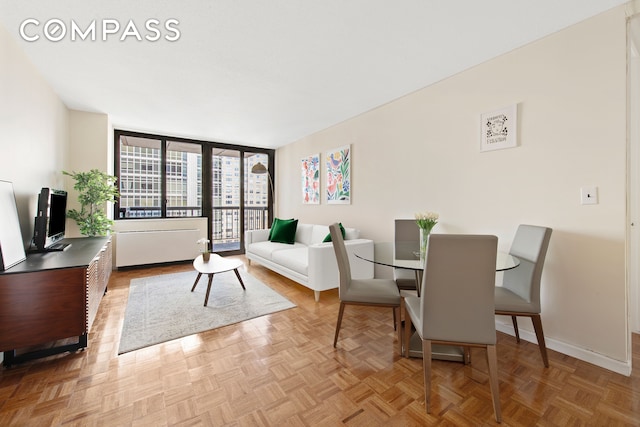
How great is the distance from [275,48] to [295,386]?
2.63 meters

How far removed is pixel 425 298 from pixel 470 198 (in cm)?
157

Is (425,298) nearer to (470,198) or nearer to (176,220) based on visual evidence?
(470,198)

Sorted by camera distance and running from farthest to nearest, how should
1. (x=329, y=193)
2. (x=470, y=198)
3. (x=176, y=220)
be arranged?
(x=176, y=220) < (x=329, y=193) < (x=470, y=198)

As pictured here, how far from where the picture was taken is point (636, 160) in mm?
2326

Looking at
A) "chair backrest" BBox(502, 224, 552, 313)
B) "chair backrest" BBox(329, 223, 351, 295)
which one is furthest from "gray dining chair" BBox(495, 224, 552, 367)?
"chair backrest" BBox(329, 223, 351, 295)

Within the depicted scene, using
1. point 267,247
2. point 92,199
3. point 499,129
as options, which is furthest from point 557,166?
point 92,199

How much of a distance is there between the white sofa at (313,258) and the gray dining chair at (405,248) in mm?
464

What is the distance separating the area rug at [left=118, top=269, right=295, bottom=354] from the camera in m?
2.36

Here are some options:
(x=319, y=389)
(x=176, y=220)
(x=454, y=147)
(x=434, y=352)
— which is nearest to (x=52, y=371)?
(x=319, y=389)

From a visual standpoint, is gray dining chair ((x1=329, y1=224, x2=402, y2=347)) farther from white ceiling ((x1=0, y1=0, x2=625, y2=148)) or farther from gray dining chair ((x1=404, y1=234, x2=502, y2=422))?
white ceiling ((x1=0, y1=0, x2=625, y2=148))

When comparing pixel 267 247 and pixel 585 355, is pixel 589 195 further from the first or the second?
pixel 267 247

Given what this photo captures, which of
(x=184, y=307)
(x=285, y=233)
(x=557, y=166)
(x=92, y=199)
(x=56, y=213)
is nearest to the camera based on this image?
(x=557, y=166)

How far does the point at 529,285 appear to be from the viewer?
1.87m

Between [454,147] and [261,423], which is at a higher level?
[454,147]
